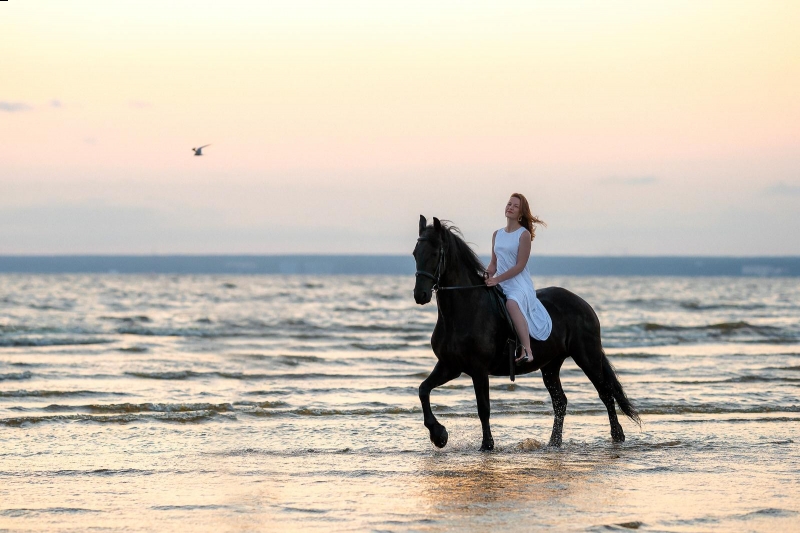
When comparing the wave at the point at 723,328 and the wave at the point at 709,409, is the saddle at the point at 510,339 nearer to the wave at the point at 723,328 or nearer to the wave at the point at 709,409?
the wave at the point at 709,409

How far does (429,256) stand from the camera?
8.80 m

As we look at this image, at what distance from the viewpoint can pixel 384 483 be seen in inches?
304

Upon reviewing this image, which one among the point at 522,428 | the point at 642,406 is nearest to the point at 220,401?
the point at 522,428

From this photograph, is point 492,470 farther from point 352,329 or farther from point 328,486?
point 352,329

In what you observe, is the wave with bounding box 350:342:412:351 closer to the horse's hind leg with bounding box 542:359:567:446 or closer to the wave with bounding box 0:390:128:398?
the wave with bounding box 0:390:128:398

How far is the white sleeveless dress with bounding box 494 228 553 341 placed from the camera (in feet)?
31.2

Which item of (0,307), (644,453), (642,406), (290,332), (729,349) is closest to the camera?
(644,453)

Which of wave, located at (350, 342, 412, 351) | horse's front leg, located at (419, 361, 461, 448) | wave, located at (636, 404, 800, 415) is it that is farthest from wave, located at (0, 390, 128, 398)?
wave, located at (350, 342, 412, 351)

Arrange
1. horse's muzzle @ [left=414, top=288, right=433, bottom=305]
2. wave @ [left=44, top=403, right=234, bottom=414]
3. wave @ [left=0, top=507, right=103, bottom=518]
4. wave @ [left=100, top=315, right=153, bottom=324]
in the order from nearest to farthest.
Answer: wave @ [left=0, top=507, right=103, bottom=518]
horse's muzzle @ [left=414, top=288, right=433, bottom=305]
wave @ [left=44, top=403, right=234, bottom=414]
wave @ [left=100, top=315, right=153, bottom=324]

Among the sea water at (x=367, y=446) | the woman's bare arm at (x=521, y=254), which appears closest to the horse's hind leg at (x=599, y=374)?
the sea water at (x=367, y=446)

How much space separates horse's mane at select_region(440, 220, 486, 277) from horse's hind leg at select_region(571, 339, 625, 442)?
6.09ft

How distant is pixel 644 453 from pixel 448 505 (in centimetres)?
332

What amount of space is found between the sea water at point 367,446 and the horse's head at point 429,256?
68.5 inches

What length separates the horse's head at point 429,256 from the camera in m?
8.67
